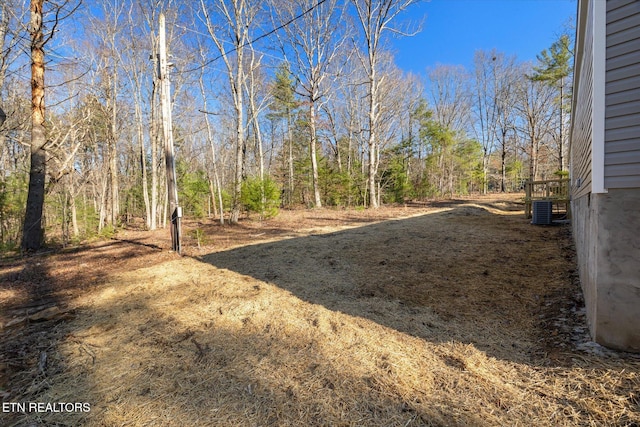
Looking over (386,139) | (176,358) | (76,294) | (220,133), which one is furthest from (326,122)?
(176,358)

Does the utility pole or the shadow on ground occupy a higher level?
the utility pole

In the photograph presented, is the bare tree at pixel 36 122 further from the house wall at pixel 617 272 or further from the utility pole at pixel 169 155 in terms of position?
the house wall at pixel 617 272

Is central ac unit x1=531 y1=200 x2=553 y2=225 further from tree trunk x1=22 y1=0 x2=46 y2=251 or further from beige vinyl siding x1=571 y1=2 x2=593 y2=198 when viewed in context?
tree trunk x1=22 y1=0 x2=46 y2=251

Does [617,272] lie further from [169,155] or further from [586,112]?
[169,155]

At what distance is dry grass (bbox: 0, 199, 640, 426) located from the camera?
1.78 m

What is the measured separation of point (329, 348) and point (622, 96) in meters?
3.18

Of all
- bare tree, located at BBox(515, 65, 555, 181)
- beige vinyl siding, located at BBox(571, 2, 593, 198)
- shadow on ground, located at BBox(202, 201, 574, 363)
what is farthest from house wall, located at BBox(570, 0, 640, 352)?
bare tree, located at BBox(515, 65, 555, 181)

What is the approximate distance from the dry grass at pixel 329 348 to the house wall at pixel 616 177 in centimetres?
35

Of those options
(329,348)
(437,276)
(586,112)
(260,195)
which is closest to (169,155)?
(260,195)

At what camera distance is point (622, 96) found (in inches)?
89.7

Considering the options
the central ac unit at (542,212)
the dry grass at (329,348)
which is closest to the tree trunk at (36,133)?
the dry grass at (329,348)

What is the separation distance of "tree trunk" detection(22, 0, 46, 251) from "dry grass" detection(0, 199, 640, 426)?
284 centimetres

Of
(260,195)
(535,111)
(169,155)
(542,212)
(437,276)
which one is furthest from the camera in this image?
(535,111)

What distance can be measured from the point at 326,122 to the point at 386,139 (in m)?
4.92
